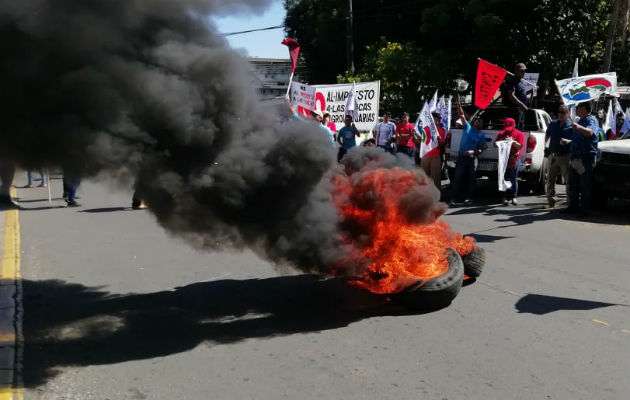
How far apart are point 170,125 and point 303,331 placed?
2.02 metres

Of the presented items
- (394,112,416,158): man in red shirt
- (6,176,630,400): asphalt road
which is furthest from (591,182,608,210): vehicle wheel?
(394,112,416,158): man in red shirt

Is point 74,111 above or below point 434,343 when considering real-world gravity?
above

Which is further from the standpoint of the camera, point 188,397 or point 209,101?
point 209,101

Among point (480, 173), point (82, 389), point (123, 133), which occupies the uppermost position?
point (123, 133)

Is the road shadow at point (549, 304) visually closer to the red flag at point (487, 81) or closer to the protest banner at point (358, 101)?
the red flag at point (487, 81)

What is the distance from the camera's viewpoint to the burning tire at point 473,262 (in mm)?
6117

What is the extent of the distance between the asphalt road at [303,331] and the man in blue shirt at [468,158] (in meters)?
4.35

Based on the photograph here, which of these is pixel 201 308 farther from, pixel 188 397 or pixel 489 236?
pixel 489 236

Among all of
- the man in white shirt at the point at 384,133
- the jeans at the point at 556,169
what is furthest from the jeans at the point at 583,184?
the man in white shirt at the point at 384,133

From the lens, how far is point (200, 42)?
189 inches

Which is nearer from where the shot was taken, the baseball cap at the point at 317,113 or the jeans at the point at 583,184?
the jeans at the point at 583,184

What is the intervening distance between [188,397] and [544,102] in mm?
24796

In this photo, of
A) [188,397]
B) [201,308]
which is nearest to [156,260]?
[201,308]

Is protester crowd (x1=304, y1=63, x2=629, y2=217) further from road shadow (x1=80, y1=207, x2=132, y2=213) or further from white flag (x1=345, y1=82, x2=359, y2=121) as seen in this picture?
road shadow (x1=80, y1=207, x2=132, y2=213)
